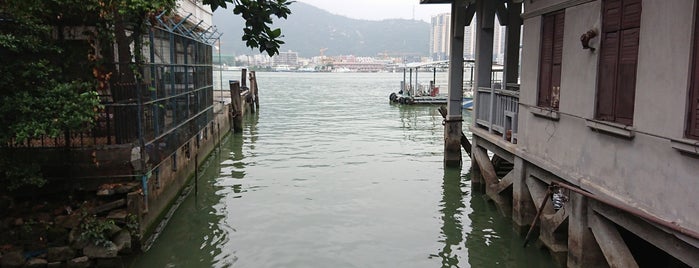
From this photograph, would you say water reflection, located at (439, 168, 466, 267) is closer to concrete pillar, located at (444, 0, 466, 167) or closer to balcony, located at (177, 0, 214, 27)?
concrete pillar, located at (444, 0, 466, 167)

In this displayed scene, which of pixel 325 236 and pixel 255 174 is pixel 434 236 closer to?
pixel 325 236

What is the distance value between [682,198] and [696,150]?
20.9 inches

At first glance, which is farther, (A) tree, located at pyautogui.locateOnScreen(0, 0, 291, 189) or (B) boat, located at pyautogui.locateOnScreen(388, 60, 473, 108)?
(B) boat, located at pyautogui.locateOnScreen(388, 60, 473, 108)

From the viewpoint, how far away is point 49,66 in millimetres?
8203

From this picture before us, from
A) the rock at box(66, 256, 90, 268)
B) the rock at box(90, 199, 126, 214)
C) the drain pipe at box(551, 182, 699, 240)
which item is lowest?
the rock at box(66, 256, 90, 268)

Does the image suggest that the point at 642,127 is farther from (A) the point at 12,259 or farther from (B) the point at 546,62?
(A) the point at 12,259

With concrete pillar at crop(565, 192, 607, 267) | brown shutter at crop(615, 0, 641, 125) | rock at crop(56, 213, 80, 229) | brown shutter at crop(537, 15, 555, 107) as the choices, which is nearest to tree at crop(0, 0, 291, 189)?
rock at crop(56, 213, 80, 229)

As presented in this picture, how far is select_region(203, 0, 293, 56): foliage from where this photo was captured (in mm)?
6273

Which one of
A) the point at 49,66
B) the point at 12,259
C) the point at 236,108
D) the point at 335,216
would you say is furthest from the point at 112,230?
the point at 236,108

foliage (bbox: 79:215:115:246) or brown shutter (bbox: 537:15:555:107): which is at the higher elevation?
brown shutter (bbox: 537:15:555:107)

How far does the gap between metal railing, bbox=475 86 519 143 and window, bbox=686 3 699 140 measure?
→ 193 inches

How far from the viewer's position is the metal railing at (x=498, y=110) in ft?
34.8

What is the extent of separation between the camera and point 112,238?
8445 millimetres

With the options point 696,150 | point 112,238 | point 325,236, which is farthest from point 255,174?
point 696,150
